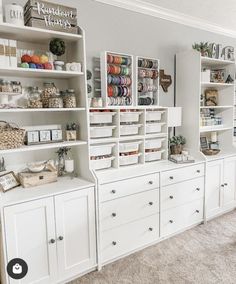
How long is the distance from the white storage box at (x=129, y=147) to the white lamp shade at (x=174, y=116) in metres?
0.51

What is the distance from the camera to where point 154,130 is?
110 inches

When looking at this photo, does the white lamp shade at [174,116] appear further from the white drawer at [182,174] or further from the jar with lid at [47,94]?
the jar with lid at [47,94]

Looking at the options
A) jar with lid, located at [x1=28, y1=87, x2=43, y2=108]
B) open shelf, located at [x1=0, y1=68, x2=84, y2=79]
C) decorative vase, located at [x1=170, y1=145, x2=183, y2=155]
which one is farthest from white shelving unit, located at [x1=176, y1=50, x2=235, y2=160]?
jar with lid, located at [x1=28, y1=87, x2=43, y2=108]

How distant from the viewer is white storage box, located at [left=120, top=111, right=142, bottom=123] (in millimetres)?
2533

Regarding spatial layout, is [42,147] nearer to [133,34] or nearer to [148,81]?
[148,81]

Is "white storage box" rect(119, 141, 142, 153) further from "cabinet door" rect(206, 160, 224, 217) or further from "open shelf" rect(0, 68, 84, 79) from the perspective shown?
"cabinet door" rect(206, 160, 224, 217)

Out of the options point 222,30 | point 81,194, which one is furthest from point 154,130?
point 222,30

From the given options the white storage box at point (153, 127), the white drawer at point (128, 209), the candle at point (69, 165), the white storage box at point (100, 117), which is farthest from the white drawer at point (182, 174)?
the candle at point (69, 165)

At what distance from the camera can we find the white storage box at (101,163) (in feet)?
7.88

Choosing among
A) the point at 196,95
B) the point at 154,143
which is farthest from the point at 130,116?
the point at 196,95

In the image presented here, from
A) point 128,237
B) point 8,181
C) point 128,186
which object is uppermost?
point 8,181

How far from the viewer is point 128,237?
7.77ft

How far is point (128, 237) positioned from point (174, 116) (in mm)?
1448

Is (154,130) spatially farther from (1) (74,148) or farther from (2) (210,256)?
(2) (210,256)
